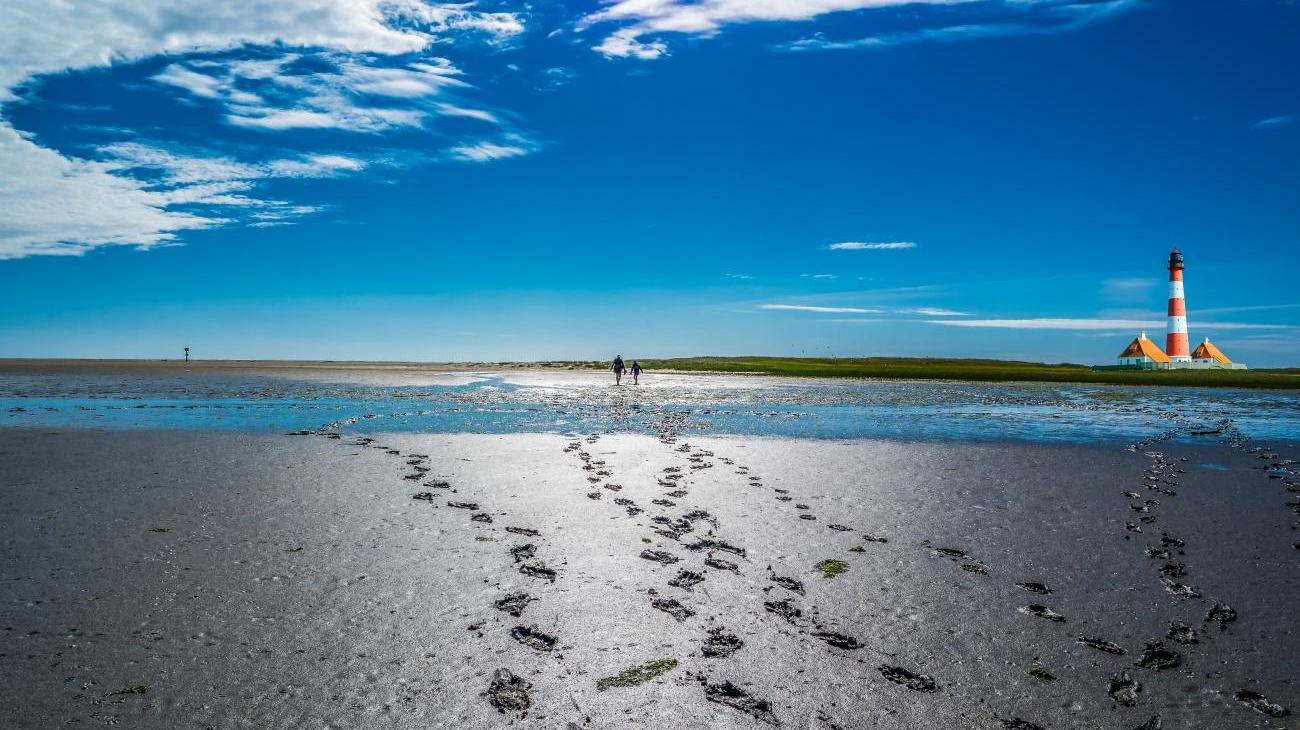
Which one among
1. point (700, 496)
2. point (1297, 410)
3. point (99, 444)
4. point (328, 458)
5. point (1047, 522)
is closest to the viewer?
point (1047, 522)

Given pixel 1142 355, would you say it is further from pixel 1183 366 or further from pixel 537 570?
pixel 537 570

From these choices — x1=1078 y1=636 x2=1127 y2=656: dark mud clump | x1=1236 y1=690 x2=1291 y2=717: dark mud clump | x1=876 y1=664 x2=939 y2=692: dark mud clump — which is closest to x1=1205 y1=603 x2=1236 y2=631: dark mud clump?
x1=1078 y1=636 x2=1127 y2=656: dark mud clump

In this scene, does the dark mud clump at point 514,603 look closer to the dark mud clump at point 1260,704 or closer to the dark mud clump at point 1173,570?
the dark mud clump at point 1260,704

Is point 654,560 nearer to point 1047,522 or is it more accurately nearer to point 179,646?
point 179,646

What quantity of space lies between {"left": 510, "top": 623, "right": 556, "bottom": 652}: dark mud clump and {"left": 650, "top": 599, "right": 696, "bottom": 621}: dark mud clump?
1.15 metres

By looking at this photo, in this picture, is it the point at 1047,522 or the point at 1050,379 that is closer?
the point at 1047,522

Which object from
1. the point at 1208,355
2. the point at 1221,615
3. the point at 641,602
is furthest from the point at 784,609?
the point at 1208,355

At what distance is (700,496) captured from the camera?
1233 centimetres

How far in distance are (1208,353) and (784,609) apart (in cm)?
12966

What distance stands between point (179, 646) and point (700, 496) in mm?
7836

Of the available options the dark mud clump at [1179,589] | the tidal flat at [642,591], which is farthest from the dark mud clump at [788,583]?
the dark mud clump at [1179,589]

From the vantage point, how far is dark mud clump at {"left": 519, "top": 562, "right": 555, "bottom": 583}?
7863mm

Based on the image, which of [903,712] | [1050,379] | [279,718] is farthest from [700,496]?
[1050,379]

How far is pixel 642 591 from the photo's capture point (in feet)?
24.2
